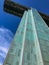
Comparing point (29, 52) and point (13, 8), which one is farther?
point (13, 8)

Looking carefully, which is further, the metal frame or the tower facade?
the metal frame

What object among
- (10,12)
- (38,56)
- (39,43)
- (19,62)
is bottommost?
(19,62)

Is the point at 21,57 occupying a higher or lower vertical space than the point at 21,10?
lower

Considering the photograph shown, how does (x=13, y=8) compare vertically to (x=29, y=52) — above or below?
above

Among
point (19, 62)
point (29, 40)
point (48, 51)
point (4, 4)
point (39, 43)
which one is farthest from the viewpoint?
point (4, 4)

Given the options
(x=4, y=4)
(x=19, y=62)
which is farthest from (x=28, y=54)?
(x=4, y=4)

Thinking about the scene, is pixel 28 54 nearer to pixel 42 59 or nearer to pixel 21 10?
pixel 42 59

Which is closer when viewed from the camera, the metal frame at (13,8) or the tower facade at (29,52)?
the tower facade at (29,52)

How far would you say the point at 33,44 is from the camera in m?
3.54

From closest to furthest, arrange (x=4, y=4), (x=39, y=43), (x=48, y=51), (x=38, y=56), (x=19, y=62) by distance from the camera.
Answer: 1. (x=19, y=62)
2. (x=38, y=56)
3. (x=48, y=51)
4. (x=39, y=43)
5. (x=4, y=4)

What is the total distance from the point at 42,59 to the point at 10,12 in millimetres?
6269

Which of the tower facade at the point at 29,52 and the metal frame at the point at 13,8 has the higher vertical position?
the metal frame at the point at 13,8

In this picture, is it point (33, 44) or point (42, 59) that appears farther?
point (33, 44)

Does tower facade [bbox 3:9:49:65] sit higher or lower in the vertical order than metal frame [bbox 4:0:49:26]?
lower
